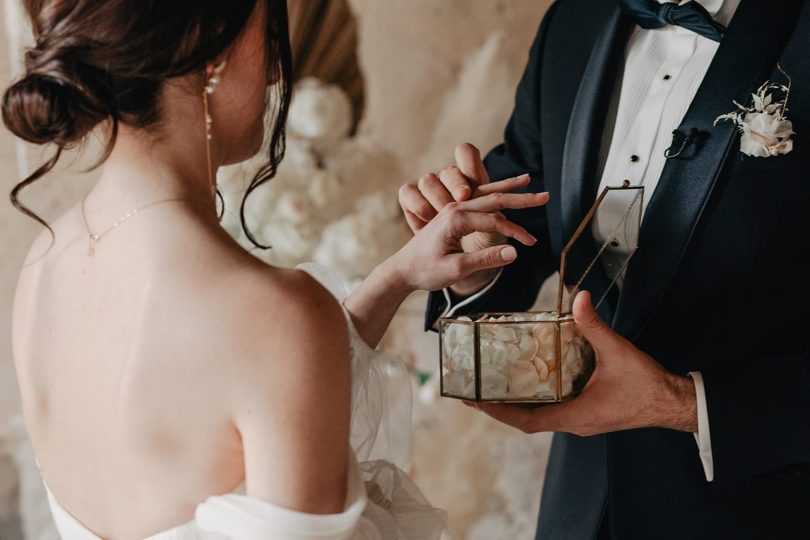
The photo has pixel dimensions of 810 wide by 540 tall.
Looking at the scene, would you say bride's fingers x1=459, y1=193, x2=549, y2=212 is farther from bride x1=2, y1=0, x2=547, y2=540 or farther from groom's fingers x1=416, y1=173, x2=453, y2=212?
bride x1=2, y1=0, x2=547, y2=540

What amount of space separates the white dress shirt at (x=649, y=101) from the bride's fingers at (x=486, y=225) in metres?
0.21

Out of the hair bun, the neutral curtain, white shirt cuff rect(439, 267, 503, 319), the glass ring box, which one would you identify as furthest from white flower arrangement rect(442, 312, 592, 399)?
the neutral curtain

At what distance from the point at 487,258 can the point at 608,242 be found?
0.80ft

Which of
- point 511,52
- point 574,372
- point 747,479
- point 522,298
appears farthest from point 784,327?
point 511,52

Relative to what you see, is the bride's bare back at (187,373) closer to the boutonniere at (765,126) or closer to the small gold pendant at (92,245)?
the small gold pendant at (92,245)

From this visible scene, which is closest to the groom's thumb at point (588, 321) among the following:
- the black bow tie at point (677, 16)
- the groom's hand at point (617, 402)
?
the groom's hand at point (617, 402)

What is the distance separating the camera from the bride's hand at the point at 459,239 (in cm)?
135

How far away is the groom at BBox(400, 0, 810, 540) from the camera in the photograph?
1393 millimetres

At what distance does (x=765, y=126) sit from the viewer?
135 cm

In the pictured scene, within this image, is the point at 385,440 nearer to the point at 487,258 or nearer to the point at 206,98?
the point at 487,258

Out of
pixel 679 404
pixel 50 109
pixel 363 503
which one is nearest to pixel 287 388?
pixel 363 503

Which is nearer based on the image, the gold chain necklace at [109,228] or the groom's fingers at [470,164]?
the gold chain necklace at [109,228]

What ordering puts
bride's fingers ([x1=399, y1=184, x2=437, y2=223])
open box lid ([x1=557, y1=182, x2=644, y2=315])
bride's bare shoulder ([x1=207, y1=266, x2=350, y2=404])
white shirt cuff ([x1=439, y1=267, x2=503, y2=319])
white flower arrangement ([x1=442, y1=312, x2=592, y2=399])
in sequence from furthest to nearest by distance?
white shirt cuff ([x1=439, y1=267, x2=503, y2=319]) < bride's fingers ([x1=399, y1=184, x2=437, y2=223]) < open box lid ([x1=557, y1=182, x2=644, y2=315]) < white flower arrangement ([x1=442, y1=312, x2=592, y2=399]) < bride's bare shoulder ([x1=207, y1=266, x2=350, y2=404])

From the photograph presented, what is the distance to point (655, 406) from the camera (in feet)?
4.54
